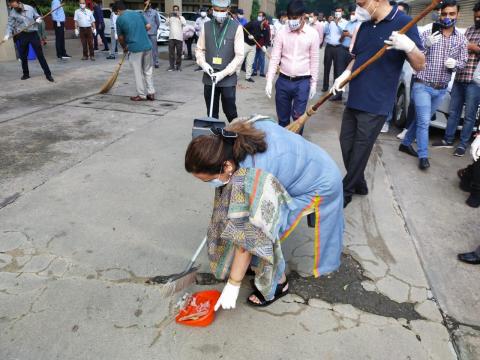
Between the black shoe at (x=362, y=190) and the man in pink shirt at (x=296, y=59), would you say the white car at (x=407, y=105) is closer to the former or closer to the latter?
the man in pink shirt at (x=296, y=59)

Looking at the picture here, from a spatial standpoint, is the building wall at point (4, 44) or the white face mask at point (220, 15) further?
the building wall at point (4, 44)

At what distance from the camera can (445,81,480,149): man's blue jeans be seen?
442cm

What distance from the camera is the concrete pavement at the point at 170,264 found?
6.35 ft

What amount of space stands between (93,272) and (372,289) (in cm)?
175

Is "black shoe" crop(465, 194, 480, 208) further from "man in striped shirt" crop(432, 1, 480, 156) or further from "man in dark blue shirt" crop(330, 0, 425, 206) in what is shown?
"man in striped shirt" crop(432, 1, 480, 156)

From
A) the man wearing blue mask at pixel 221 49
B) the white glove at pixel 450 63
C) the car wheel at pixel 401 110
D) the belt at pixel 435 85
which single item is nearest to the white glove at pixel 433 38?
the white glove at pixel 450 63

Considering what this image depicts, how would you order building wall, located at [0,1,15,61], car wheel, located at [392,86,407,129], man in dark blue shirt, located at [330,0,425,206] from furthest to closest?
building wall, located at [0,1,15,61] → car wheel, located at [392,86,407,129] → man in dark blue shirt, located at [330,0,425,206]

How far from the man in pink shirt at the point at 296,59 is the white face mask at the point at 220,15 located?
0.62 m

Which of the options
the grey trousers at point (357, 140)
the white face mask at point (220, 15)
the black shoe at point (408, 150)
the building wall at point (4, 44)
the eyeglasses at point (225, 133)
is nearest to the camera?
the eyeglasses at point (225, 133)

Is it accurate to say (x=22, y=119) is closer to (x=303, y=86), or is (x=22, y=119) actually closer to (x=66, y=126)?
(x=66, y=126)

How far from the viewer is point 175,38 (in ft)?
31.4

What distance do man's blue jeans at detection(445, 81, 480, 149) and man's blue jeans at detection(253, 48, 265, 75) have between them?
6.04m

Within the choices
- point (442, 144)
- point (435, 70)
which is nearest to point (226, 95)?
point (435, 70)

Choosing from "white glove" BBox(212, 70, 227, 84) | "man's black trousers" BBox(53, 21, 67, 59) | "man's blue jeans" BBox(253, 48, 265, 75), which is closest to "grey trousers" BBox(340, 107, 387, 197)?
"white glove" BBox(212, 70, 227, 84)
